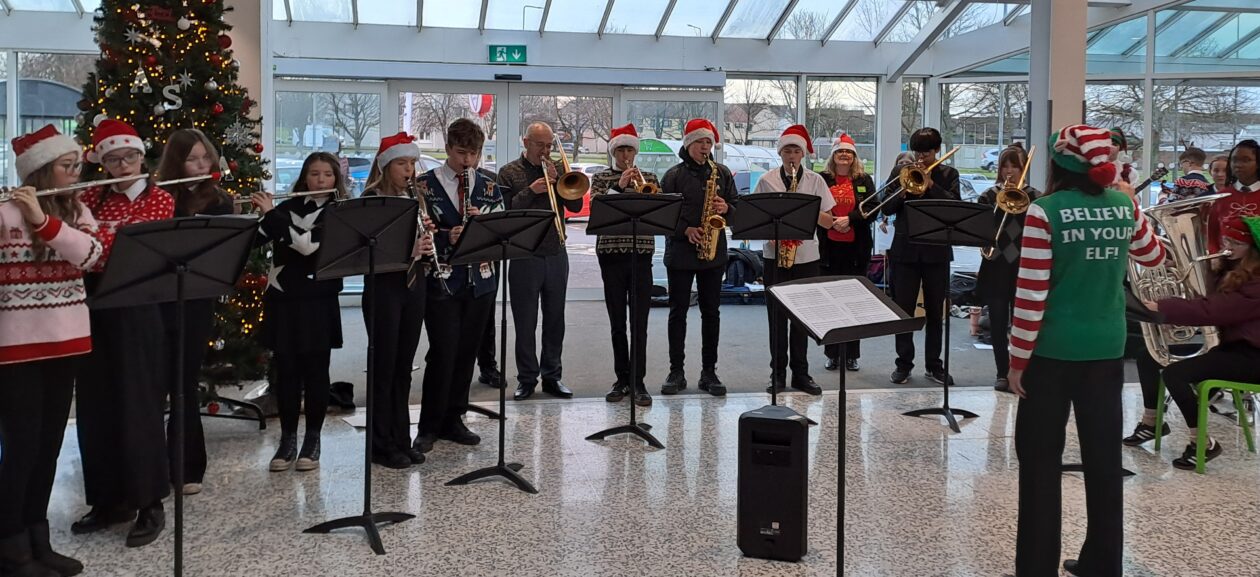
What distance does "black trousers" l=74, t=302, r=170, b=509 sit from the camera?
3.80 m

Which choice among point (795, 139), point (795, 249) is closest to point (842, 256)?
point (795, 249)

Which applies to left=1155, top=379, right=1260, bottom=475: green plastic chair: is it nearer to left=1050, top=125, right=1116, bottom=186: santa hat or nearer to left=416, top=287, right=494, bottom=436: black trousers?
left=1050, top=125, right=1116, bottom=186: santa hat

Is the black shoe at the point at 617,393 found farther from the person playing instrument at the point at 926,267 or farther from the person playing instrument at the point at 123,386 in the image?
the person playing instrument at the point at 123,386

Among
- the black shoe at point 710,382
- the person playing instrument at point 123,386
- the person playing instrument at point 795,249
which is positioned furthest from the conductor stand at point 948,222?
the person playing instrument at point 123,386

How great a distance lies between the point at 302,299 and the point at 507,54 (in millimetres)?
5858

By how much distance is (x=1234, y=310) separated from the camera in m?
4.67

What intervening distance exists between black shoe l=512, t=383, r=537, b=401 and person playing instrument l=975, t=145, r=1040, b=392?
2.83 metres

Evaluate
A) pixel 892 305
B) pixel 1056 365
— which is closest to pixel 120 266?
pixel 892 305

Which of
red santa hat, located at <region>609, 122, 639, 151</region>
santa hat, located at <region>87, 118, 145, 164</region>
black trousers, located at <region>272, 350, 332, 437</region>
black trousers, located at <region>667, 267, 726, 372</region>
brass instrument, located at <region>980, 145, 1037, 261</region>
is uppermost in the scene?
red santa hat, located at <region>609, 122, 639, 151</region>

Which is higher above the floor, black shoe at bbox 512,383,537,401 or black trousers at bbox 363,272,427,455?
black trousers at bbox 363,272,427,455

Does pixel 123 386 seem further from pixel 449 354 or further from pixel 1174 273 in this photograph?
pixel 1174 273

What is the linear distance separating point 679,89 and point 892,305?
731 cm

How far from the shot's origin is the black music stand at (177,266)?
310 centimetres

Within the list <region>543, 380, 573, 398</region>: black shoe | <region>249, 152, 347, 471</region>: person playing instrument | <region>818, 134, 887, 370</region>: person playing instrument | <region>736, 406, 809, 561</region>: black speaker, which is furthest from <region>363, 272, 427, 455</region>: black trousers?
<region>818, 134, 887, 370</region>: person playing instrument
